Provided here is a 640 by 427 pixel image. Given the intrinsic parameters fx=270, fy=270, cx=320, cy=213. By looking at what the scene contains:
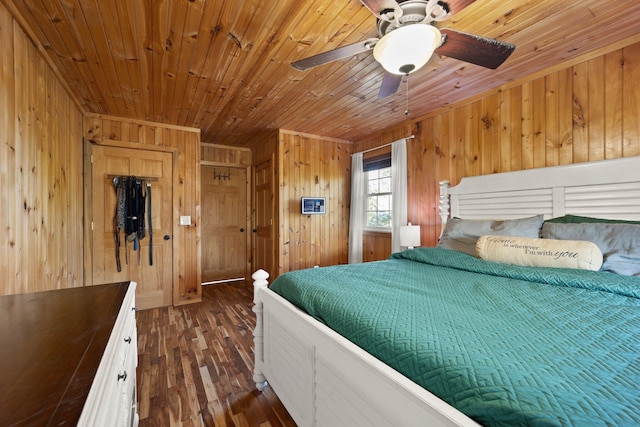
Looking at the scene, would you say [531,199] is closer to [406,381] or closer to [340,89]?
[340,89]

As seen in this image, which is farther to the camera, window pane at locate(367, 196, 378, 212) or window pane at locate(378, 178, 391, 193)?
window pane at locate(367, 196, 378, 212)

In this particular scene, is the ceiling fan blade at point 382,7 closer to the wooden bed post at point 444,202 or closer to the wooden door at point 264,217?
the wooden bed post at point 444,202

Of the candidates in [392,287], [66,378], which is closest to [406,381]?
[392,287]

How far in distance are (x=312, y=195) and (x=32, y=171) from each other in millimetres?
2885

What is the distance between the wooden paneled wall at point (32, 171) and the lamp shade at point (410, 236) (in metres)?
3.06

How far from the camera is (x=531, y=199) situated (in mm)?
2344

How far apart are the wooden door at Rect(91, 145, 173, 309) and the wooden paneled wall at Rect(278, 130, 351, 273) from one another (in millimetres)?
1473

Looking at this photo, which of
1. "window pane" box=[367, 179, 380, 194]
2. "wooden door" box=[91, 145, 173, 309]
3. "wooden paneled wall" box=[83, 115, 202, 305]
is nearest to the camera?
"wooden door" box=[91, 145, 173, 309]

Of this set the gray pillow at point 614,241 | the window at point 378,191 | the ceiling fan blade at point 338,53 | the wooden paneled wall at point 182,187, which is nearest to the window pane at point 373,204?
the window at point 378,191

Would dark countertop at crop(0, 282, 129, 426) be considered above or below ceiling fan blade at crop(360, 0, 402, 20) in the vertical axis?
below

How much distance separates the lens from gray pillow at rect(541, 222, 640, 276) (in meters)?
1.54

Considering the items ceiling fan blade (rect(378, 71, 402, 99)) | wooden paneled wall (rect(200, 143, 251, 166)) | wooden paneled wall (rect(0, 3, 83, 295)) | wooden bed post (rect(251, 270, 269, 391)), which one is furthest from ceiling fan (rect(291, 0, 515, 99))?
wooden paneled wall (rect(200, 143, 251, 166))

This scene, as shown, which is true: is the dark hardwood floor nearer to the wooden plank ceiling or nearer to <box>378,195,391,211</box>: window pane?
<box>378,195,391,211</box>: window pane

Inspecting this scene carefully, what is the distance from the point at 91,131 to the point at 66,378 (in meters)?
3.49
